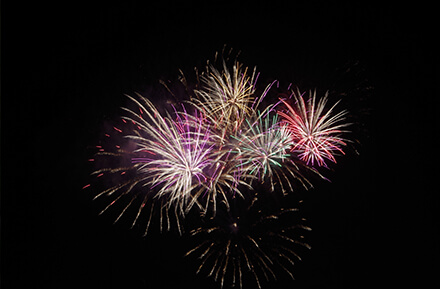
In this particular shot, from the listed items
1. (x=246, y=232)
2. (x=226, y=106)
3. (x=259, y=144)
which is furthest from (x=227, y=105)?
(x=246, y=232)

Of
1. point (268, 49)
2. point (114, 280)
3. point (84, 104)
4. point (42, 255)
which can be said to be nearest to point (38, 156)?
point (84, 104)

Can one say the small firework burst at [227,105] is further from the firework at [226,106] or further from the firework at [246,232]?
the firework at [246,232]

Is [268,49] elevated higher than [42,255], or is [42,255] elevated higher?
[268,49]

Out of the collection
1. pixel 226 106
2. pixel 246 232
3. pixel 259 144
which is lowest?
pixel 246 232

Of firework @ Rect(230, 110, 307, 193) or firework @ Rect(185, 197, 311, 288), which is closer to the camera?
firework @ Rect(230, 110, 307, 193)

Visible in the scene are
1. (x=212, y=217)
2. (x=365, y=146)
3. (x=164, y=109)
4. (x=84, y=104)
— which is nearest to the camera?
(x=164, y=109)

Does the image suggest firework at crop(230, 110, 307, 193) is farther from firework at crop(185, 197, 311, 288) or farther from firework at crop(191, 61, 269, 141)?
firework at crop(185, 197, 311, 288)

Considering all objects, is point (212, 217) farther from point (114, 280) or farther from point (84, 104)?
point (84, 104)

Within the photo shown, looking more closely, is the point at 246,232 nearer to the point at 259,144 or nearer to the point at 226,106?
the point at 259,144

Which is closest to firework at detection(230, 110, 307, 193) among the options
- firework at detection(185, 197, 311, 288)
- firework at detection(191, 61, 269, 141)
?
firework at detection(191, 61, 269, 141)

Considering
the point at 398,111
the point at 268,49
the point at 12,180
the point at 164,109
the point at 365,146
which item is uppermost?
the point at 268,49

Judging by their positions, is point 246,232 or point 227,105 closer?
point 227,105
